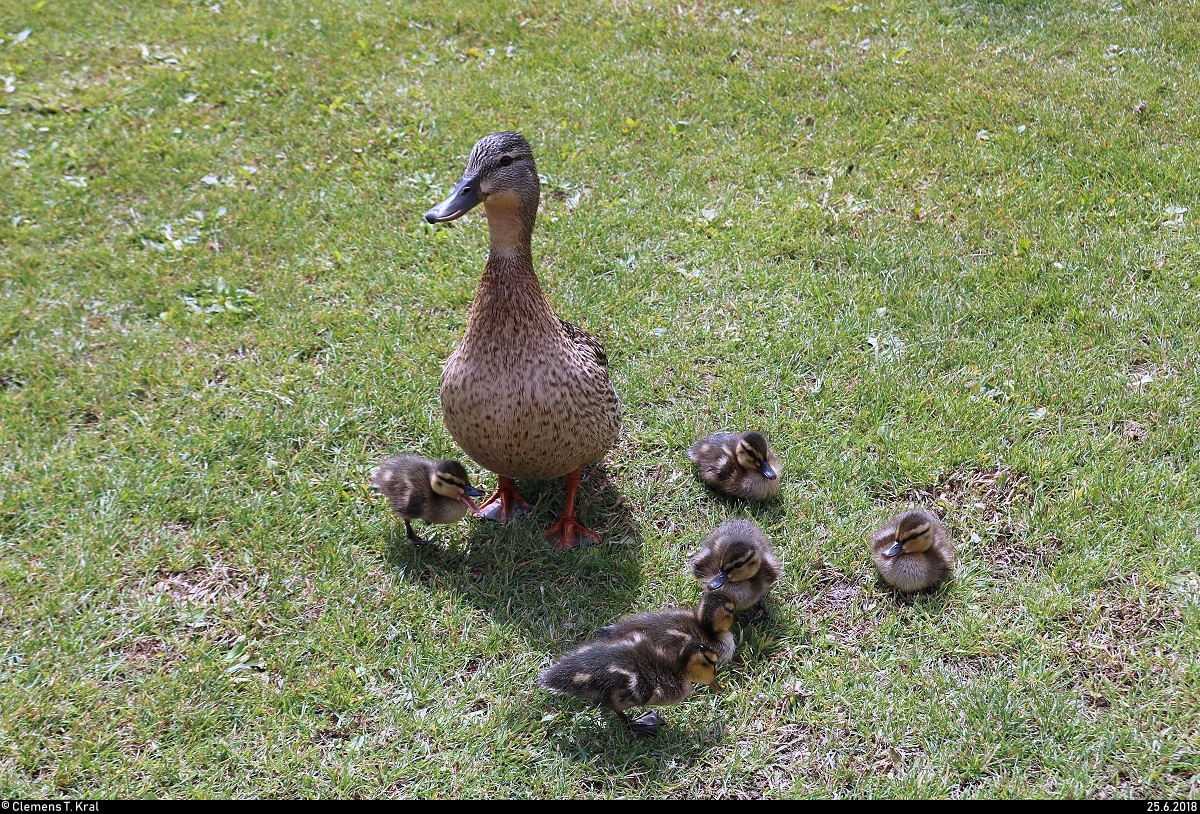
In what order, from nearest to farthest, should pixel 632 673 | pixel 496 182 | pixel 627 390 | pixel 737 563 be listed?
pixel 632 673, pixel 737 563, pixel 496 182, pixel 627 390

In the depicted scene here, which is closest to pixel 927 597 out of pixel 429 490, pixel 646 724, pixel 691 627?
pixel 691 627

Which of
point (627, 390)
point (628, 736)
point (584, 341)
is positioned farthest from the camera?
point (627, 390)

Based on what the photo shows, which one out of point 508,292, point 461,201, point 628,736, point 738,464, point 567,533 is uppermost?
point 461,201

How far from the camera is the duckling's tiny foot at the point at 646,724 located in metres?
3.58

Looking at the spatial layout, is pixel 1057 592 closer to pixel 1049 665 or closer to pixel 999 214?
pixel 1049 665

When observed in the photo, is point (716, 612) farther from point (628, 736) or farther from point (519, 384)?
point (519, 384)

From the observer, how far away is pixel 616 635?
3.59 metres

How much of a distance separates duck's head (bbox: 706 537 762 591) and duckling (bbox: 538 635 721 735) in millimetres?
303

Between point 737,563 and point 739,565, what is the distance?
2 cm

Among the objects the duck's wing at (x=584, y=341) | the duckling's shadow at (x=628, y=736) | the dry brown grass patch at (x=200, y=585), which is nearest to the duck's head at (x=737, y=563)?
the duckling's shadow at (x=628, y=736)

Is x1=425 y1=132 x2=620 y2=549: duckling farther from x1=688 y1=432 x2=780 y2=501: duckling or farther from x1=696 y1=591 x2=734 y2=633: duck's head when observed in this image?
x1=696 y1=591 x2=734 y2=633: duck's head

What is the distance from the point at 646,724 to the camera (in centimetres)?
359

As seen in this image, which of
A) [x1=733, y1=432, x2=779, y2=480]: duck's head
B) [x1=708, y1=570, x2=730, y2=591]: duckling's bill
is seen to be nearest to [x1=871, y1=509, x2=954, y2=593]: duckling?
[x1=733, y1=432, x2=779, y2=480]: duck's head

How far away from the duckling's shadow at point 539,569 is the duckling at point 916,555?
3.65 feet
